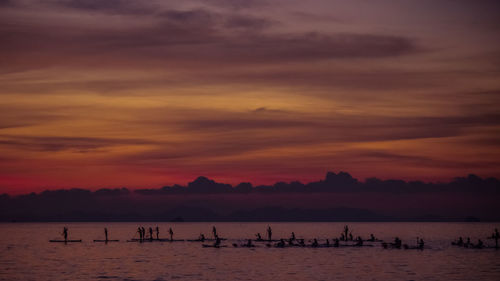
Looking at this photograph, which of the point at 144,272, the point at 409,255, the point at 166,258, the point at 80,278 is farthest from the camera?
the point at 409,255

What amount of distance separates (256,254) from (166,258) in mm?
14132

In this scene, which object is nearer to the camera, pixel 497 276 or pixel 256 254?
pixel 497 276

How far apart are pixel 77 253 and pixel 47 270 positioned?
85.0ft

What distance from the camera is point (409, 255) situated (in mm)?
90875

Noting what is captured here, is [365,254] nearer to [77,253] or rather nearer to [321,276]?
[321,276]

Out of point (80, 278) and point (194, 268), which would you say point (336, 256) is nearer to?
point (194, 268)

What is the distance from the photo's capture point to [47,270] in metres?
69.2

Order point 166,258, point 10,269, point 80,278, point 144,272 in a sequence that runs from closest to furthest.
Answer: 1. point 80,278
2. point 144,272
3. point 10,269
4. point 166,258

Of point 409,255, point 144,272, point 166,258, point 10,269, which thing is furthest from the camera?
point 409,255

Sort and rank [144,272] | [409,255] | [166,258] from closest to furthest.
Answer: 1. [144,272]
2. [166,258]
3. [409,255]

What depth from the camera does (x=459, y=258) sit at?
85.2 m

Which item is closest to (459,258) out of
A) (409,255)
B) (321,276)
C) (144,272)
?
(409,255)

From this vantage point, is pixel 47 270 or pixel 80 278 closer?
pixel 80 278

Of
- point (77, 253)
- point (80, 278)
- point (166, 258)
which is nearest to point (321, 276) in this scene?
point (80, 278)
